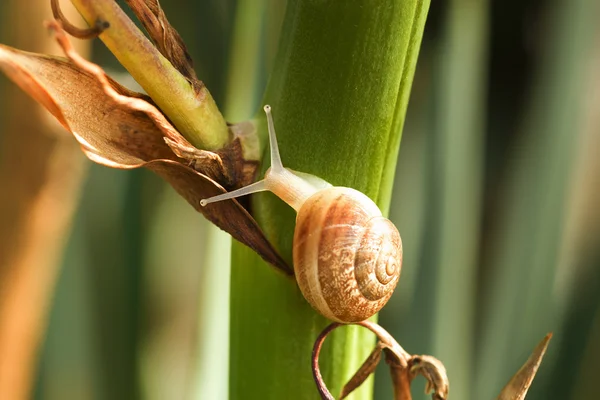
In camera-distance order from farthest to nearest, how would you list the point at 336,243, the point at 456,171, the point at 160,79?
the point at 456,171 < the point at 336,243 < the point at 160,79

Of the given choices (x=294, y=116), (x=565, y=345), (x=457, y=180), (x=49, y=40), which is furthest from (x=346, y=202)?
(x=565, y=345)

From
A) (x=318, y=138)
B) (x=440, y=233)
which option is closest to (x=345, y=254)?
(x=318, y=138)

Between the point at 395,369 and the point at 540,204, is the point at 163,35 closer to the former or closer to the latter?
the point at 395,369

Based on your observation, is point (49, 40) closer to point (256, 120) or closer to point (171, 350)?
point (256, 120)

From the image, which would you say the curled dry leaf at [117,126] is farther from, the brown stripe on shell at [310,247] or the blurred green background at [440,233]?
the blurred green background at [440,233]

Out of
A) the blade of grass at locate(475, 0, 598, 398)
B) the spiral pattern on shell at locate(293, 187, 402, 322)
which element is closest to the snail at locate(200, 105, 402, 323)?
the spiral pattern on shell at locate(293, 187, 402, 322)

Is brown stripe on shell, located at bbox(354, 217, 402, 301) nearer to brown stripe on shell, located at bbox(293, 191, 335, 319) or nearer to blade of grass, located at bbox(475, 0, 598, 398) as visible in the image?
brown stripe on shell, located at bbox(293, 191, 335, 319)

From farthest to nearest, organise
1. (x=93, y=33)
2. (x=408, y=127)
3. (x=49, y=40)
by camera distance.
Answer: (x=408, y=127) < (x=49, y=40) < (x=93, y=33)
